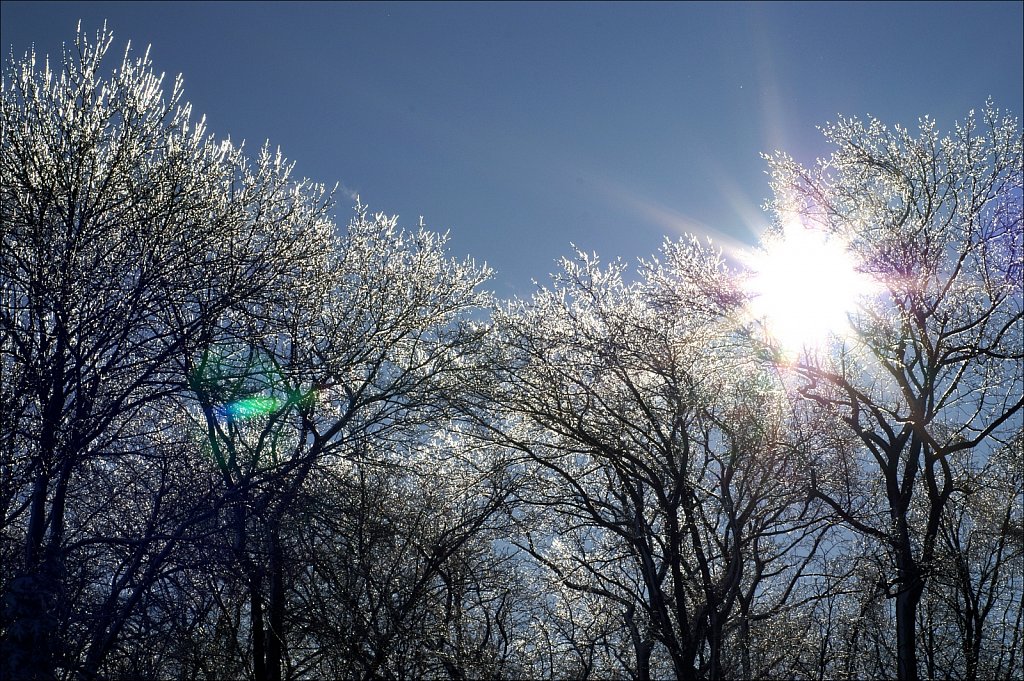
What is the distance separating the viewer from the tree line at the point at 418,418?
8469mm

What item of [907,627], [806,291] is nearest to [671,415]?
[806,291]

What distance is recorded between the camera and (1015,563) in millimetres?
14922

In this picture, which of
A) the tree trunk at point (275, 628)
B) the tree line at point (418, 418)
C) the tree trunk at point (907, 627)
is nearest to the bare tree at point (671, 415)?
the tree line at point (418, 418)

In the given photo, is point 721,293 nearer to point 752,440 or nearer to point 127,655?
point 752,440

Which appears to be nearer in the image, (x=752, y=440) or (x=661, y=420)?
(x=752, y=440)

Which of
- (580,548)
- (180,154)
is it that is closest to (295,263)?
(180,154)

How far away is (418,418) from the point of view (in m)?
13.6

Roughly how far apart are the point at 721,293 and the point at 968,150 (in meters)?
4.59

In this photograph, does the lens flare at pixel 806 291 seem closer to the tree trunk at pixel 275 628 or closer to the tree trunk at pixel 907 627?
the tree trunk at pixel 907 627

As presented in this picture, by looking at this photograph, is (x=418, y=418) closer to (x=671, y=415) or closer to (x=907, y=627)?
(x=671, y=415)

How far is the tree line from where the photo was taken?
8469 mm

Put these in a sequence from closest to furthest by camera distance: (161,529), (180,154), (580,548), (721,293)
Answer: (161,529), (180,154), (721,293), (580,548)

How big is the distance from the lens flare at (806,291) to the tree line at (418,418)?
12.4 inches

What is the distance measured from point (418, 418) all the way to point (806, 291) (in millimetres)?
6406
